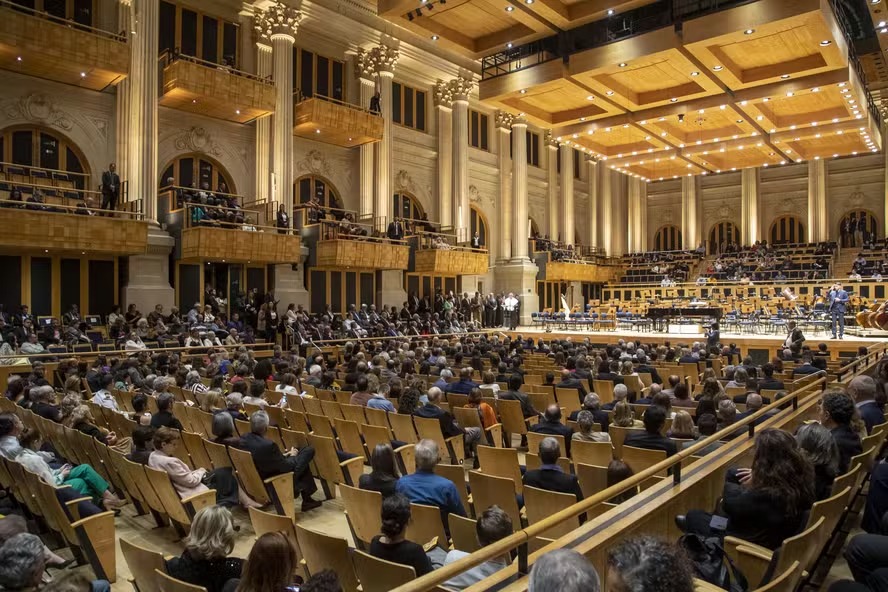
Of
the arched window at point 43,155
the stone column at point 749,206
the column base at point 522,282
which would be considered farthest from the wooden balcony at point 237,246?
the stone column at point 749,206

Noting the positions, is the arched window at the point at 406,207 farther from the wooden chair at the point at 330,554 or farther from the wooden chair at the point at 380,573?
the wooden chair at the point at 380,573

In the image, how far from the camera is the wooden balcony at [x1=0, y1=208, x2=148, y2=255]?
12.5 metres

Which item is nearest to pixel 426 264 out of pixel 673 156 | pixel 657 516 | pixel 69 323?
pixel 673 156

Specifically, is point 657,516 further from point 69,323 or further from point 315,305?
point 315,305

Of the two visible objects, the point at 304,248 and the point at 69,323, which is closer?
the point at 69,323

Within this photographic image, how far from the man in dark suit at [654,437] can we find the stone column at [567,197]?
24827 millimetres

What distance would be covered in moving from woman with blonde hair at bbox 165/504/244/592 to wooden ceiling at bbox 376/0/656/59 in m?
11.6

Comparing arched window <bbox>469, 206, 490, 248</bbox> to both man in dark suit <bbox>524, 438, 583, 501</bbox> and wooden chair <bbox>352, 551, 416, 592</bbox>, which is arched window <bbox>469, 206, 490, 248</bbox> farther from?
wooden chair <bbox>352, 551, 416, 592</bbox>

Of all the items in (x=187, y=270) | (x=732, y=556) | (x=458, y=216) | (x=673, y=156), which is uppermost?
(x=673, y=156)

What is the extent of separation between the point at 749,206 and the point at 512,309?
1468 centimetres

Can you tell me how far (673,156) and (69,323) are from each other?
1800cm

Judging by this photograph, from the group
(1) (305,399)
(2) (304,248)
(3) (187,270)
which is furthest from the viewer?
(2) (304,248)

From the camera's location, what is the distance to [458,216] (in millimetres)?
23844

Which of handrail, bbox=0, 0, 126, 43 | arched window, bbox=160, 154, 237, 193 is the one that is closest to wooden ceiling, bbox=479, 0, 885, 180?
arched window, bbox=160, 154, 237, 193
